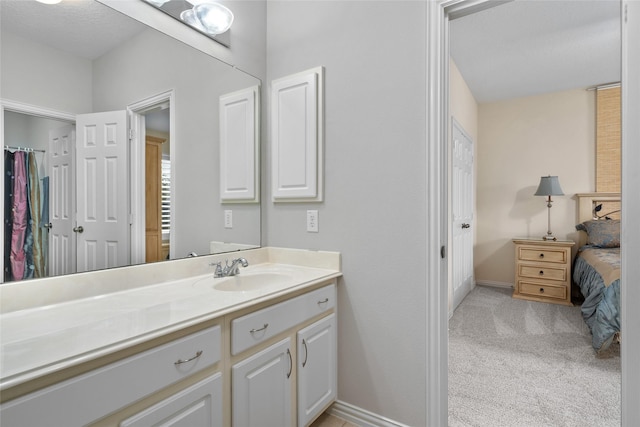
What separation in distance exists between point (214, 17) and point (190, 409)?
182 centimetres

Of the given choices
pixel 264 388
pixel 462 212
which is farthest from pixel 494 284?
pixel 264 388

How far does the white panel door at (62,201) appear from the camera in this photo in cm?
117

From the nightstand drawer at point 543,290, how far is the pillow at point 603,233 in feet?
2.11

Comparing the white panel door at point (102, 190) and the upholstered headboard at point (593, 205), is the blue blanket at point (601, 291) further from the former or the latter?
the white panel door at point (102, 190)

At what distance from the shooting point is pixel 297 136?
1881 mm

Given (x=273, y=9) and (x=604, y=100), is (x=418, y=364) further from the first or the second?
(x=604, y=100)

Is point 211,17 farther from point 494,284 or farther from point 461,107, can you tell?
point 494,284

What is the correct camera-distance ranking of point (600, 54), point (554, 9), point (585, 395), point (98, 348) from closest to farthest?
1. point (98, 348)
2. point (585, 395)
3. point (554, 9)
4. point (600, 54)

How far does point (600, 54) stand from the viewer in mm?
3248

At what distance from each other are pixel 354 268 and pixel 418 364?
0.55 meters

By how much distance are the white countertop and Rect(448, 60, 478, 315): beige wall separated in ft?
8.66

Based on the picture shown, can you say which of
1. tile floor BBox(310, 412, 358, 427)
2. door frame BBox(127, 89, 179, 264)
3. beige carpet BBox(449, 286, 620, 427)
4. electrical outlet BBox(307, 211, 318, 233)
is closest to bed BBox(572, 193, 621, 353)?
beige carpet BBox(449, 286, 620, 427)

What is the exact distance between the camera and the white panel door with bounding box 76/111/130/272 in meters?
1.25

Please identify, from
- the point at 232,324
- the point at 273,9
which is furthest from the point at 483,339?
the point at 273,9
